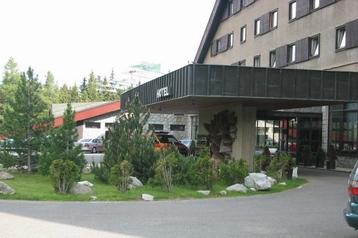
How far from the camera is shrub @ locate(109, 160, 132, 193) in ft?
42.9

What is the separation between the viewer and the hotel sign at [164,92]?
66.6 ft

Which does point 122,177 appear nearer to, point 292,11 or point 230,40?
point 292,11

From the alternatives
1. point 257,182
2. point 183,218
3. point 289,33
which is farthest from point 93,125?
point 183,218

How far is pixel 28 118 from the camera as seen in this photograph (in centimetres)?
1842

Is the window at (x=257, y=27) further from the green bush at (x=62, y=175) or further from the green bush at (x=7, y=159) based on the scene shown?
the green bush at (x=62, y=175)

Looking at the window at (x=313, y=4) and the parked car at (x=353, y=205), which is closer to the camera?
the parked car at (x=353, y=205)

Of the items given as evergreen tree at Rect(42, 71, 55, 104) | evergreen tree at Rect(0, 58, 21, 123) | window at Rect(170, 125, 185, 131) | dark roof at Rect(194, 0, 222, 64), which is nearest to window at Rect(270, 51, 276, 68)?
dark roof at Rect(194, 0, 222, 64)

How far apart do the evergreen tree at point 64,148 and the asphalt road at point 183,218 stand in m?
4.42

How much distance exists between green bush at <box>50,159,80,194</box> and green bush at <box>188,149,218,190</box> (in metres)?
3.65

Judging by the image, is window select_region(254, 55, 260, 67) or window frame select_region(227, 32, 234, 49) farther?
window frame select_region(227, 32, 234, 49)

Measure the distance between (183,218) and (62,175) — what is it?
472cm

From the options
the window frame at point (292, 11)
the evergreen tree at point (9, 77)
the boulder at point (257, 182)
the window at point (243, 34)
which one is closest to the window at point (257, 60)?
the window at point (243, 34)

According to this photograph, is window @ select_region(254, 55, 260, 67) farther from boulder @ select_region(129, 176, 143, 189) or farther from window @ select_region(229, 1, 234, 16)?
boulder @ select_region(129, 176, 143, 189)

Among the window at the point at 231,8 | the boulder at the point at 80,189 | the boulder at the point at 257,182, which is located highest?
the window at the point at 231,8
